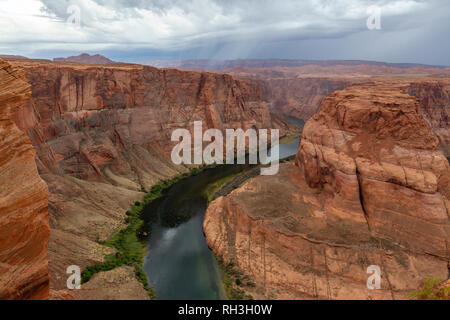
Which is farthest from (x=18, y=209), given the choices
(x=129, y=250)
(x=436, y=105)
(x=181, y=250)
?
(x=436, y=105)

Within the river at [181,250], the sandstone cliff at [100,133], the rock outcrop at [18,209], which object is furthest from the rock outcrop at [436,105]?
the rock outcrop at [18,209]

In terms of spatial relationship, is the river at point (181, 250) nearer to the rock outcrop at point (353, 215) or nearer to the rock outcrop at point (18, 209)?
the rock outcrop at point (353, 215)

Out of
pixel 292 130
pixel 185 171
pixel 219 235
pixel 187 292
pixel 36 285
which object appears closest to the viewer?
pixel 36 285

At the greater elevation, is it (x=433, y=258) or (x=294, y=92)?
(x=294, y=92)

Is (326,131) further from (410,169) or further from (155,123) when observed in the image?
(155,123)

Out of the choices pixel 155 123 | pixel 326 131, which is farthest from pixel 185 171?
pixel 326 131

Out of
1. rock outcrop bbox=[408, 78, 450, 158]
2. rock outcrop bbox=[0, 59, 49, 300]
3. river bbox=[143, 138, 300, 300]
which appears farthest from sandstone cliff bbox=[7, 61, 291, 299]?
rock outcrop bbox=[408, 78, 450, 158]

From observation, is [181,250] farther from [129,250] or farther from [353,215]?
[353,215]
